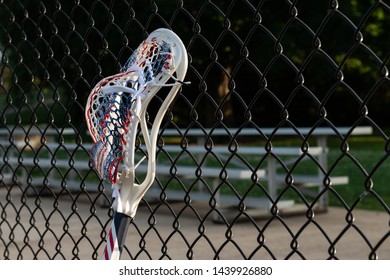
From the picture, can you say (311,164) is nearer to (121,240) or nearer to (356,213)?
(356,213)

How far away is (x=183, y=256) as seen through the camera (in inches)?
241

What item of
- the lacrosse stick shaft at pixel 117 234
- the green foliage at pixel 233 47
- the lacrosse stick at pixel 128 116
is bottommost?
the green foliage at pixel 233 47

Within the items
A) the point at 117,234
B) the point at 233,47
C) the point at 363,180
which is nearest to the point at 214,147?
the point at 363,180

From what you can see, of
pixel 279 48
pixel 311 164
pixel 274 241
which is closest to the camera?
pixel 279 48

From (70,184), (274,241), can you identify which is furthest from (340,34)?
(274,241)

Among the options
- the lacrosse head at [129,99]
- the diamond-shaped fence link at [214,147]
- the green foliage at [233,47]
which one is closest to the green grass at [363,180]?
the diamond-shaped fence link at [214,147]

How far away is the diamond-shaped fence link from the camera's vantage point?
229 cm

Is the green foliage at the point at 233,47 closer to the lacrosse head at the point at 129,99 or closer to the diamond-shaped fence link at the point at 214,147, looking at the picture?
the diamond-shaped fence link at the point at 214,147

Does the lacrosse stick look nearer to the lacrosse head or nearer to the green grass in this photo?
the lacrosse head

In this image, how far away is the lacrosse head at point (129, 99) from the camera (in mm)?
1976

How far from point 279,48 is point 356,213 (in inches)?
253
